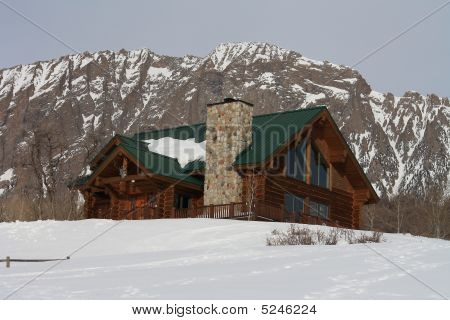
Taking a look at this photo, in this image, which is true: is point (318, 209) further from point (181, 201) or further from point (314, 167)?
point (181, 201)

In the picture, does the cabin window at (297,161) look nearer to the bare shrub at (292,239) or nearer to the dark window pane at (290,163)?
the dark window pane at (290,163)

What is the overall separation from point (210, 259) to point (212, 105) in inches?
696

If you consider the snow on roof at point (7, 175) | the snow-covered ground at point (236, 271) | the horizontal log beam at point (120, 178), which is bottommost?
the snow-covered ground at point (236, 271)

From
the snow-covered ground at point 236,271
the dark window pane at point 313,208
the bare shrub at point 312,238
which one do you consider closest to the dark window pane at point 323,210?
the dark window pane at point 313,208

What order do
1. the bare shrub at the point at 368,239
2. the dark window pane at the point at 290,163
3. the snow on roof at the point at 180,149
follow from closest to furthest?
the bare shrub at the point at 368,239 < the dark window pane at the point at 290,163 < the snow on roof at the point at 180,149

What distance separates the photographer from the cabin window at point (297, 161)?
103ft

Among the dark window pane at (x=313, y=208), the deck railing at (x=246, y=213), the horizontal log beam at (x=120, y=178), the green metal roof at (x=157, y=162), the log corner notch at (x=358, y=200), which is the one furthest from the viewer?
the log corner notch at (x=358, y=200)

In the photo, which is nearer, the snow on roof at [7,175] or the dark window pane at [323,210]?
the dark window pane at [323,210]

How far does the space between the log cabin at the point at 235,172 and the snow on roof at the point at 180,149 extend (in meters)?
0.05

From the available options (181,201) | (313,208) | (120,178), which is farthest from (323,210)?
(120,178)

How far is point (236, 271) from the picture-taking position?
12930 millimetres

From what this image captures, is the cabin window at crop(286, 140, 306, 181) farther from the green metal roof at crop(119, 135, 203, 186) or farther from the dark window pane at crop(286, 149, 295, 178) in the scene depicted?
the green metal roof at crop(119, 135, 203, 186)

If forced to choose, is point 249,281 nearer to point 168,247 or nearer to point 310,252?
point 310,252
